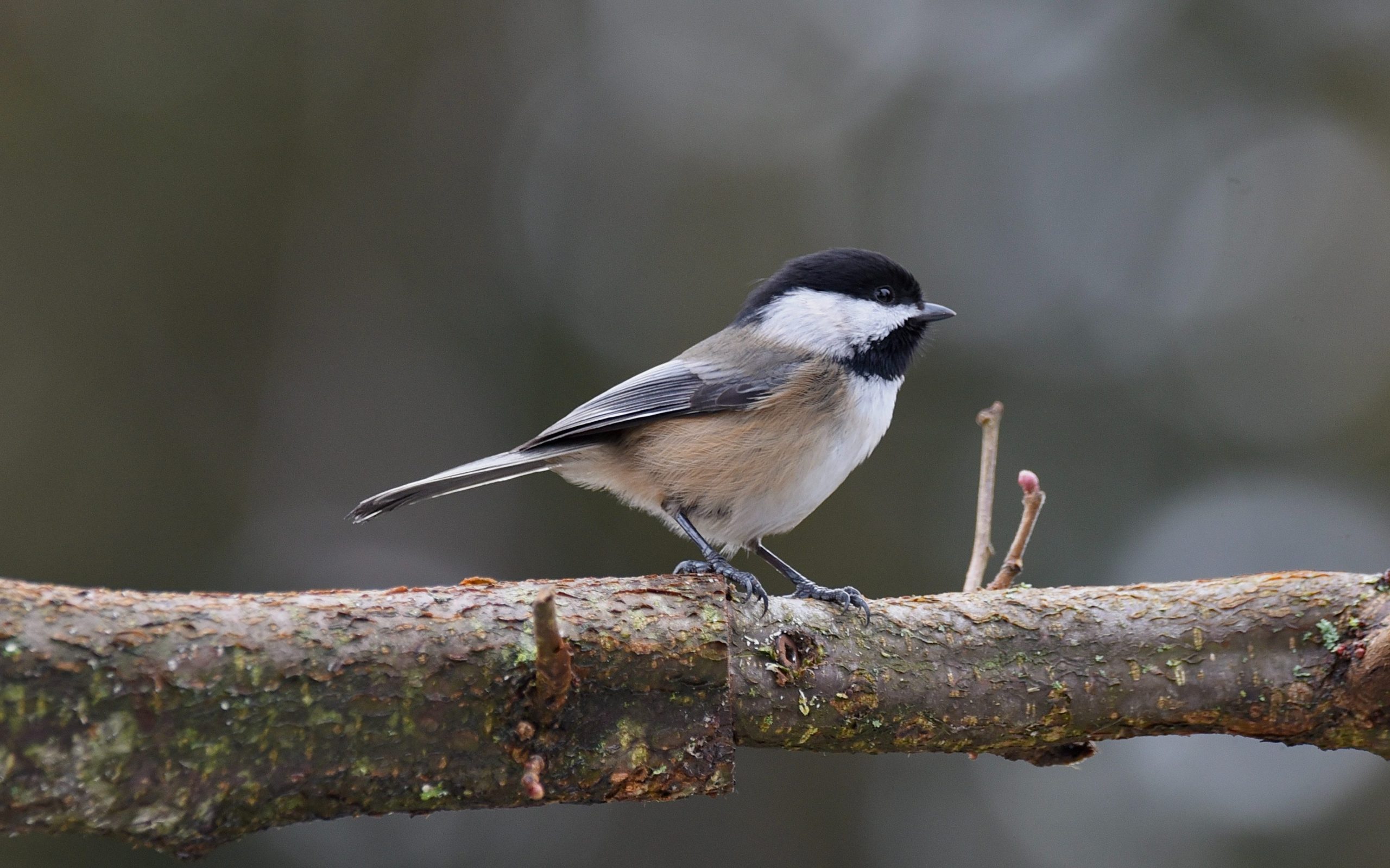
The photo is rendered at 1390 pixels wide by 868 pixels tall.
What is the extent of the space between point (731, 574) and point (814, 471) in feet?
1.91

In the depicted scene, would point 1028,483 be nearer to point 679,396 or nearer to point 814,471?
point 814,471

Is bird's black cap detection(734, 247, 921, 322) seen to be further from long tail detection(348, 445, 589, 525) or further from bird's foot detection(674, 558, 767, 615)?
bird's foot detection(674, 558, 767, 615)

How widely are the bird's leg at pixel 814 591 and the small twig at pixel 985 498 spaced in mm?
341

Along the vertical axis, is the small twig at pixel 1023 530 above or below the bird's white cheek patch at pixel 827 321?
below

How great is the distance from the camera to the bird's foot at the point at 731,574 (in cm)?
224

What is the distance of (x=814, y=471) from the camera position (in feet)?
9.66

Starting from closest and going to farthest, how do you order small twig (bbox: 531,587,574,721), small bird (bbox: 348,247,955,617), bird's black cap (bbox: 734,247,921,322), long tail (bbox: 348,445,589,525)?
small twig (bbox: 531,587,574,721) < long tail (bbox: 348,445,589,525) < small bird (bbox: 348,247,955,617) < bird's black cap (bbox: 734,247,921,322)

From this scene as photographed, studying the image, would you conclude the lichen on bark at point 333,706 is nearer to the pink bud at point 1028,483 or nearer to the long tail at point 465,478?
the long tail at point 465,478

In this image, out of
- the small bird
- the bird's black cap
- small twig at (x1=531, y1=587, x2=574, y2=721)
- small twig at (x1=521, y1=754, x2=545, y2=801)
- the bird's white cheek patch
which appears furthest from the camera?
the bird's black cap

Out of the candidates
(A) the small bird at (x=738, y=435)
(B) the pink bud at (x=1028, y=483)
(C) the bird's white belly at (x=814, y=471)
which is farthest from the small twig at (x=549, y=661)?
(B) the pink bud at (x=1028, y=483)

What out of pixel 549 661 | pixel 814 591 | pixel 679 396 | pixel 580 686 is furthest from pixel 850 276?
pixel 549 661

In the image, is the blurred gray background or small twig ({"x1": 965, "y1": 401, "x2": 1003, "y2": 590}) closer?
small twig ({"x1": 965, "y1": 401, "x2": 1003, "y2": 590})

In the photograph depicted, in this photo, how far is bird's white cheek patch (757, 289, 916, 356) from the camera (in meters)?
3.23

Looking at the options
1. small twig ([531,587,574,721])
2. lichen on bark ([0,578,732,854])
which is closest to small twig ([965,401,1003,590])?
lichen on bark ([0,578,732,854])
